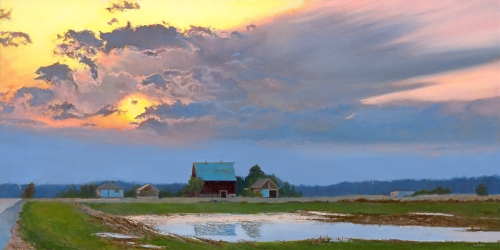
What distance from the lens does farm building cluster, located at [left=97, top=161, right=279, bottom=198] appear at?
299ft

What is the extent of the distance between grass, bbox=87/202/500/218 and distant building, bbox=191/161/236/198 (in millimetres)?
20470

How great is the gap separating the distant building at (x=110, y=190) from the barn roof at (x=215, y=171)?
17.7 meters

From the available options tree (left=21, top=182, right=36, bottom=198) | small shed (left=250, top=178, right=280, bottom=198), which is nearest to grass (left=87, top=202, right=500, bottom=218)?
small shed (left=250, top=178, right=280, bottom=198)

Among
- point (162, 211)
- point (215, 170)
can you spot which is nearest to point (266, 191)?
point (215, 170)

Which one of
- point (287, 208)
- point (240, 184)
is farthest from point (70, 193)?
point (287, 208)

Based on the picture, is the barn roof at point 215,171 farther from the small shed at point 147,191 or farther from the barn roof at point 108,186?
the barn roof at point 108,186

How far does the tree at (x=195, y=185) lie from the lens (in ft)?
290

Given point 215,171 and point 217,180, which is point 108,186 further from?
point 217,180

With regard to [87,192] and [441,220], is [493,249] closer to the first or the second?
[441,220]

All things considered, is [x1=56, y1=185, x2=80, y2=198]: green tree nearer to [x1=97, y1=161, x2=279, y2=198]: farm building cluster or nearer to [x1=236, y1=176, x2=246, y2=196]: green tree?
[x1=97, y1=161, x2=279, y2=198]: farm building cluster

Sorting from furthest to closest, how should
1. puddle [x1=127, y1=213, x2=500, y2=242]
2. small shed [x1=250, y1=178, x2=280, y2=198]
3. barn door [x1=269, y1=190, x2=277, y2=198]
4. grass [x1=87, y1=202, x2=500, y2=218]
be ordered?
1. barn door [x1=269, y1=190, x2=277, y2=198]
2. small shed [x1=250, y1=178, x2=280, y2=198]
3. grass [x1=87, y1=202, x2=500, y2=218]
4. puddle [x1=127, y1=213, x2=500, y2=242]

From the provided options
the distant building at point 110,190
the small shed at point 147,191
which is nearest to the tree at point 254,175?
the small shed at point 147,191

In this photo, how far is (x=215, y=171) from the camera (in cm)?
9300

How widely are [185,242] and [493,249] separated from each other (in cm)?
1494
